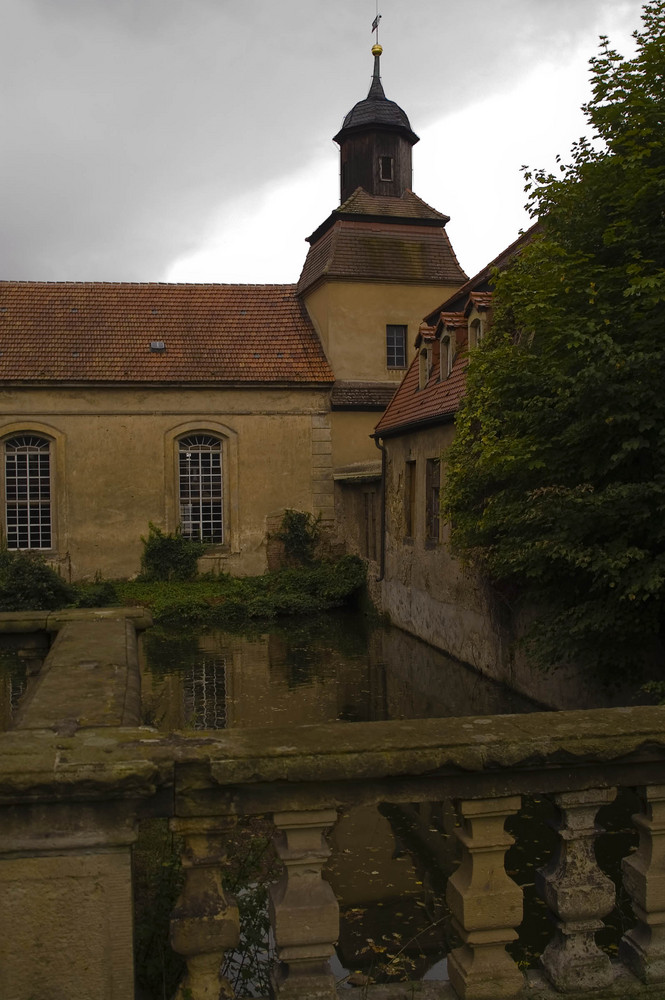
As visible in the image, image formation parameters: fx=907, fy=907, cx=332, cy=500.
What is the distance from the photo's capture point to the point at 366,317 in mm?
25781

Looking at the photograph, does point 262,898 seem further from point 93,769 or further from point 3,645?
point 3,645

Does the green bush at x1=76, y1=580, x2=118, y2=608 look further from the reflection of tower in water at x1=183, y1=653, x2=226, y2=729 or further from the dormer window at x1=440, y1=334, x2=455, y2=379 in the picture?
the dormer window at x1=440, y1=334, x2=455, y2=379

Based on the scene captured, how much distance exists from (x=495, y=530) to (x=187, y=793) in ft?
29.7

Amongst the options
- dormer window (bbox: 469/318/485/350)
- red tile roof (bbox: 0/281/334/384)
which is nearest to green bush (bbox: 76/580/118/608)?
red tile roof (bbox: 0/281/334/384)

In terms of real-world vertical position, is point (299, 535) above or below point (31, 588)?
above

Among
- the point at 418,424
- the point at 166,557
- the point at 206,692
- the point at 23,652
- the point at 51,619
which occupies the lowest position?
the point at 206,692

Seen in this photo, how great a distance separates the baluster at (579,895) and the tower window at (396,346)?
79.0 feet

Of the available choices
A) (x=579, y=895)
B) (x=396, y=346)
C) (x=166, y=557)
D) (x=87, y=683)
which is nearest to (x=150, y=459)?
(x=166, y=557)

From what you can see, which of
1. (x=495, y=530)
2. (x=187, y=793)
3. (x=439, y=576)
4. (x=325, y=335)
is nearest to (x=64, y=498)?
(x=325, y=335)

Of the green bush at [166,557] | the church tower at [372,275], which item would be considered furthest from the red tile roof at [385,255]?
the green bush at [166,557]

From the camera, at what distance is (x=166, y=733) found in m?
2.45

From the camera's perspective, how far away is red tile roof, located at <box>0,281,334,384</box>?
79.5 feet

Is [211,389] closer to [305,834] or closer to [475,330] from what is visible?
[475,330]

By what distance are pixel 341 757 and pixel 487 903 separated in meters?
0.59
